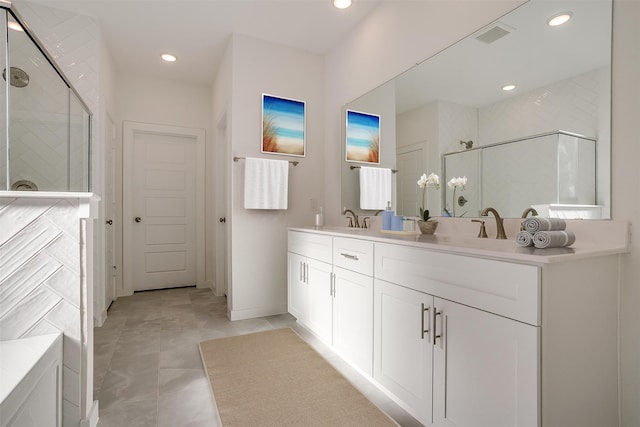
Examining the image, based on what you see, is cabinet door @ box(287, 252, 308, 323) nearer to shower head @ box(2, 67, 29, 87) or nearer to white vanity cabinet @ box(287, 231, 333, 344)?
white vanity cabinet @ box(287, 231, 333, 344)

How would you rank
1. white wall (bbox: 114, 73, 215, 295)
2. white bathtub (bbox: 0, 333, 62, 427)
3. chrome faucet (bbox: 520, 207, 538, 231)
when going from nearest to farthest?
white bathtub (bbox: 0, 333, 62, 427) < chrome faucet (bbox: 520, 207, 538, 231) < white wall (bbox: 114, 73, 215, 295)

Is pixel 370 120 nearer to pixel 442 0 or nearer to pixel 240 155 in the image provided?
pixel 442 0

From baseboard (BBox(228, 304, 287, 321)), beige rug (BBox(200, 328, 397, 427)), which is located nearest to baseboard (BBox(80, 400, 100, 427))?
beige rug (BBox(200, 328, 397, 427))

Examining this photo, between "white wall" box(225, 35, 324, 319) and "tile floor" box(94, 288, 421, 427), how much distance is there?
0.32m

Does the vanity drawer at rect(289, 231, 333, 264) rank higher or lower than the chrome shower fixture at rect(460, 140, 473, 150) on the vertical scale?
lower

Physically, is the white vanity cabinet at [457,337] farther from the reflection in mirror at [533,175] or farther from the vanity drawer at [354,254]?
the reflection in mirror at [533,175]

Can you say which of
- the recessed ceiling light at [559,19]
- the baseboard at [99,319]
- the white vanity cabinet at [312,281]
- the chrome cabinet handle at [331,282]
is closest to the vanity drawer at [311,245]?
the white vanity cabinet at [312,281]

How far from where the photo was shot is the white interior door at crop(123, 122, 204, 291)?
3926 millimetres

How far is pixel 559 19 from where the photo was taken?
1.44 meters

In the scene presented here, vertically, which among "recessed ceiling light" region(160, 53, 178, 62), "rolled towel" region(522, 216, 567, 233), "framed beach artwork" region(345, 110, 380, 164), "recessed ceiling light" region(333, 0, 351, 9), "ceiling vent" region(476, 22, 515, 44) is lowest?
"rolled towel" region(522, 216, 567, 233)

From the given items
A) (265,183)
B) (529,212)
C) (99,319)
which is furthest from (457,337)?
(99,319)

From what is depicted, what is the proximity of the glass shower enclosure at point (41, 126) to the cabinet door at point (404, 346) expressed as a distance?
2638 mm

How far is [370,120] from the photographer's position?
107 inches

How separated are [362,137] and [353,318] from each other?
5.20 feet
